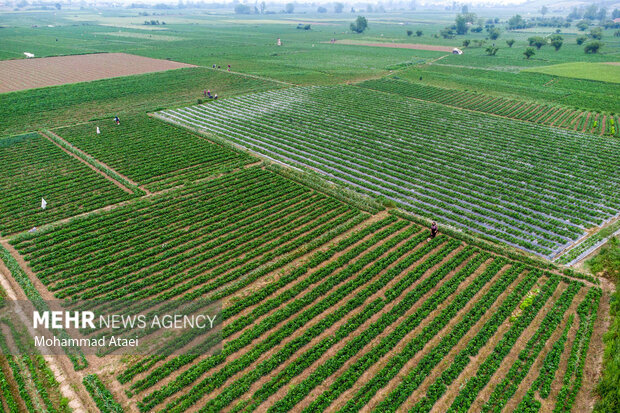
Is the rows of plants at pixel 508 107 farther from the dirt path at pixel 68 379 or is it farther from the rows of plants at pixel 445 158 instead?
the dirt path at pixel 68 379

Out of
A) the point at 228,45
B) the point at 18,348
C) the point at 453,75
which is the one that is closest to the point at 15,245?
the point at 18,348

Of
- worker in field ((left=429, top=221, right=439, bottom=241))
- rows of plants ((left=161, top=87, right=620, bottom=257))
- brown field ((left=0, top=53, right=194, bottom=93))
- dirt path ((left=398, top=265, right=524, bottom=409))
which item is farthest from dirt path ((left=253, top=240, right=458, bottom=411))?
brown field ((left=0, top=53, right=194, bottom=93))

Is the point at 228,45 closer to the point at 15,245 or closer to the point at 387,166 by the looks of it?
the point at 387,166

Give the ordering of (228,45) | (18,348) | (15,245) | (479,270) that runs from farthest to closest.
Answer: (228,45) < (15,245) < (479,270) < (18,348)

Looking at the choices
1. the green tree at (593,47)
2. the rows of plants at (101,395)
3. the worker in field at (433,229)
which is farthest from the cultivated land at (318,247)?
the green tree at (593,47)

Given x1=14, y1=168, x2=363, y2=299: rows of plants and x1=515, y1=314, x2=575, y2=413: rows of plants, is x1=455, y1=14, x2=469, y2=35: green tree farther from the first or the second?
x1=515, y1=314, x2=575, y2=413: rows of plants

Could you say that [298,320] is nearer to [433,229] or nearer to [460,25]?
[433,229]
